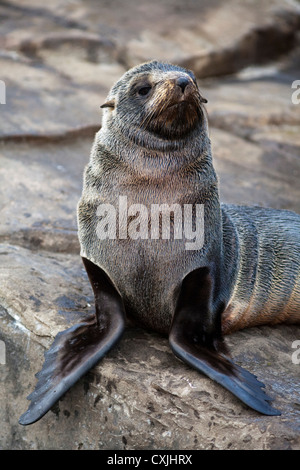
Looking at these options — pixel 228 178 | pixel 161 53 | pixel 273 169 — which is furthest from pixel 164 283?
pixel 161 53

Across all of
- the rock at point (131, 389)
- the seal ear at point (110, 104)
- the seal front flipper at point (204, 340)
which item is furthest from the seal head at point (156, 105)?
the rock at point (131, 389)

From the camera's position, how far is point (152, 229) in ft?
13.6

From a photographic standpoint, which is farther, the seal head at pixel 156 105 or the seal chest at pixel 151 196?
the seal chest at pixel 151 196

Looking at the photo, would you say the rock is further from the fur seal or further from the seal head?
the seal head

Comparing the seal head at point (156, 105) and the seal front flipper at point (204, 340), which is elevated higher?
the seal head at point (156, 105)

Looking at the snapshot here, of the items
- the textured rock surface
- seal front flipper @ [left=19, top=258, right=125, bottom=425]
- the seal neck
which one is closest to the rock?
the textured rock surface

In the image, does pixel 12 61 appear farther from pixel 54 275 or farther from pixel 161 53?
pixel 54 275

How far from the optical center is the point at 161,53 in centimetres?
1054

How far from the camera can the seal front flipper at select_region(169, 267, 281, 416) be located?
3.77 m

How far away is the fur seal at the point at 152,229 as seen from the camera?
403cm

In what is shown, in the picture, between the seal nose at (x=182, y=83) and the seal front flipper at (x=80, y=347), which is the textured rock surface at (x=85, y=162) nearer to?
the seal front flipper at (x=80, y=347)

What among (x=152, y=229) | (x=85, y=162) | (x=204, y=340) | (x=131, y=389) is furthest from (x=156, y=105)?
(x=85, y=162)

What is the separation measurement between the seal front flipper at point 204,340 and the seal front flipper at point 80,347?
39 cm

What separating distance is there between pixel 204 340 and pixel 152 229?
2.53 ft
